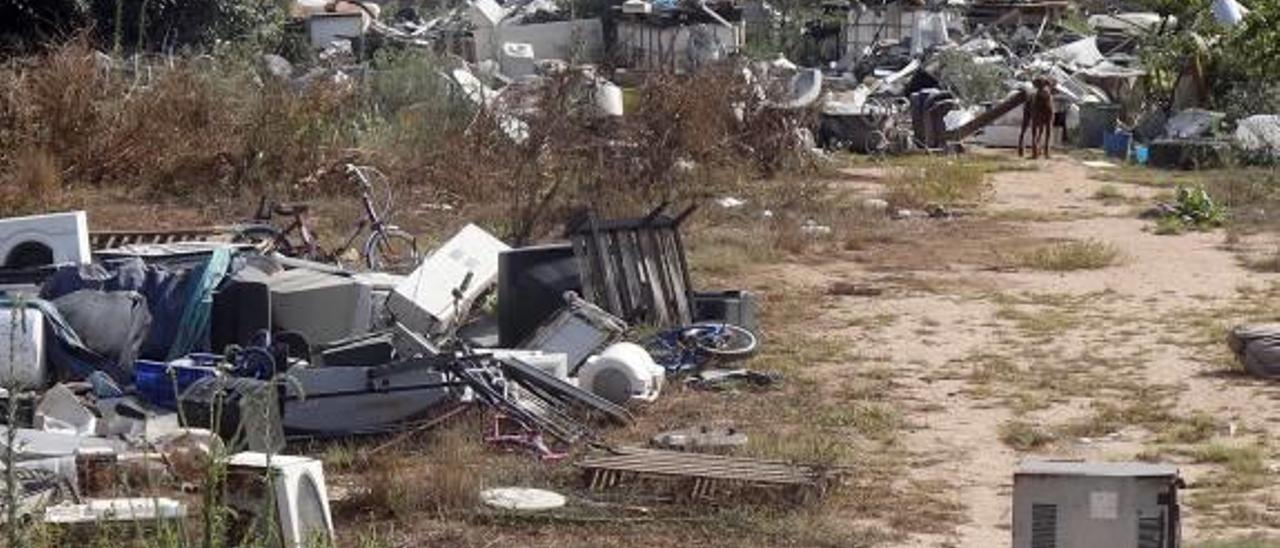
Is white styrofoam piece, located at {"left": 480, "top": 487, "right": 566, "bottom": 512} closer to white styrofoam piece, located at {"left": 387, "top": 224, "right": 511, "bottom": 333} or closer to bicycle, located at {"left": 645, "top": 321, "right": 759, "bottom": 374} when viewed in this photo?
bicycle, located at {"left": 645, "top": 321, "right": 759, "bottom": 374}

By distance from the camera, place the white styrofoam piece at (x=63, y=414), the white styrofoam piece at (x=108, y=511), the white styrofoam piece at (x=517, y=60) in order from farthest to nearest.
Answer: the white styrofoam piece at (x=517, y=60) < the white styrofoam piece at (x=63, y=414) < the white styrofoam piece at (x=108, y=511)

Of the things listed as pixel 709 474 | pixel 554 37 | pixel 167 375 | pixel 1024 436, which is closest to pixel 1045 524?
pixel 709 474


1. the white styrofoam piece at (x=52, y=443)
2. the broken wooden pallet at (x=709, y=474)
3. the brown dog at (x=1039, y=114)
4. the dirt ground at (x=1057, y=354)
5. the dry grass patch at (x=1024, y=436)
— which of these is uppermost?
the white styrofoam piece at (x=52, y=443)

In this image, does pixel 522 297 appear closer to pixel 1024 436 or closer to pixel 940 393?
pixel 940 393

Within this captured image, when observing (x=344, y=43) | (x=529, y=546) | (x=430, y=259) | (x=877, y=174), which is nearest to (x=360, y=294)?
(x=430, y=259)

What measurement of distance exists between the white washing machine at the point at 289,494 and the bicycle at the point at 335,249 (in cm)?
568

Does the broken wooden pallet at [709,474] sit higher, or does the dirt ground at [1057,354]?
the broken wooden pallet at [709,474]

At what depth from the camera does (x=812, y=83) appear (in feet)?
72.0

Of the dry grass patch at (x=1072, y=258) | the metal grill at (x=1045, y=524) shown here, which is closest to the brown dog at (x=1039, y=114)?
the dry grass patch at (x=1072, y=258)

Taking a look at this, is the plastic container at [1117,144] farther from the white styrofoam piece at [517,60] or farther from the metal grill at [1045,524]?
the metal grill at [1045,524]

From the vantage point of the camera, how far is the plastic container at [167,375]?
32.4 ft

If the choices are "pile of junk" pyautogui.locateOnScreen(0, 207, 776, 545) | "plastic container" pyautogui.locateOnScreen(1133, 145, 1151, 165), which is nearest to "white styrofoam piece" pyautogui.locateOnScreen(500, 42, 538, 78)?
"plastic container" pyautogui.locateOnScreen(1133, 145, 1151, 165)

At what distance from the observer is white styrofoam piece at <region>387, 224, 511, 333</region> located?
37.3 feet

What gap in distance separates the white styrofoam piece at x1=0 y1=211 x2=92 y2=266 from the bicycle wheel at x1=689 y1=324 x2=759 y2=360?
3.32 m
